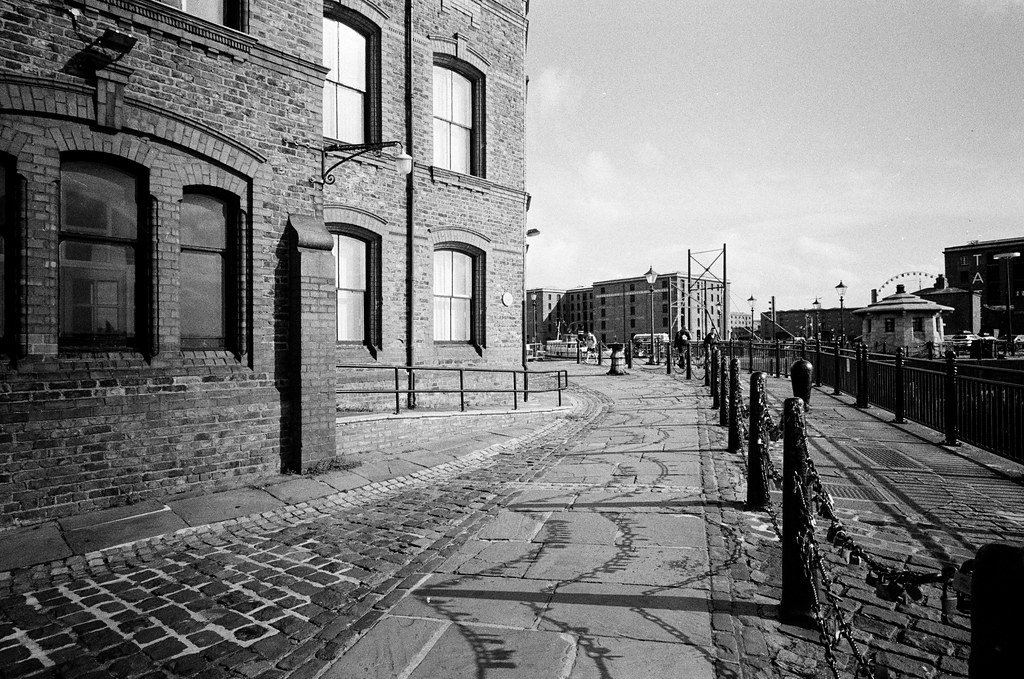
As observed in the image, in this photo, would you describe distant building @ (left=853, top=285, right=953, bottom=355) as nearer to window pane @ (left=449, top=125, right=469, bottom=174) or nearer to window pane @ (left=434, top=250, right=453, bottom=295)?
window pane @ (left=449, top=125, right=469, bottom=174)

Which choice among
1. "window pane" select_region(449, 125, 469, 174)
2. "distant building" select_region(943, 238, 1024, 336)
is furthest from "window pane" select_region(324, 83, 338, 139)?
"distant building" select_region(943, 238, 1024, 336)

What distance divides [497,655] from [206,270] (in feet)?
20.4

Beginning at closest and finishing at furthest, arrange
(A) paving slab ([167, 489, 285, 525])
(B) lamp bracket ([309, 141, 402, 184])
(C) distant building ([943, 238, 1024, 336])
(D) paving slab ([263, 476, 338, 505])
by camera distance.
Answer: (A) paving slab ([167, 489, 285, 525]), (D) paving slab ([263, 476, 338, 505]), (B) lamp bracket ([309, 141, 402, 184]), (C) distant building ([943, 238, 1024, 336])

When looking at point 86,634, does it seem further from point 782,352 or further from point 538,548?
point 782,352

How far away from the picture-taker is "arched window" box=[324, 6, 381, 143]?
Answer: 10.8m

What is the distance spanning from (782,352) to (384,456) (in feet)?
60.4

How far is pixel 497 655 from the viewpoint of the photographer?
3.08 m

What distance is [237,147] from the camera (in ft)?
23.2

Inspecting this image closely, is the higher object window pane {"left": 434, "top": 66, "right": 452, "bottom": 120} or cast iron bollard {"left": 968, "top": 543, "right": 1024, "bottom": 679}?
window pane {"left": 434, "top": 66, "right": 452, "bottom": 120}

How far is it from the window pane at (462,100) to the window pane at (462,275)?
330 cm

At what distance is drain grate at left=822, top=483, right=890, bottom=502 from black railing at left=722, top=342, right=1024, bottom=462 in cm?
224

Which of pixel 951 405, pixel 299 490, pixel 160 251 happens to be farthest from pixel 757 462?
pixel 160 251

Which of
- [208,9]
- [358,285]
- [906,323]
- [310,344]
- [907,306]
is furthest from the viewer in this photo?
[906,323]

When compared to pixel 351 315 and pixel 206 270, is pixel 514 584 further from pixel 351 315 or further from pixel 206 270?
pixel 351 315
